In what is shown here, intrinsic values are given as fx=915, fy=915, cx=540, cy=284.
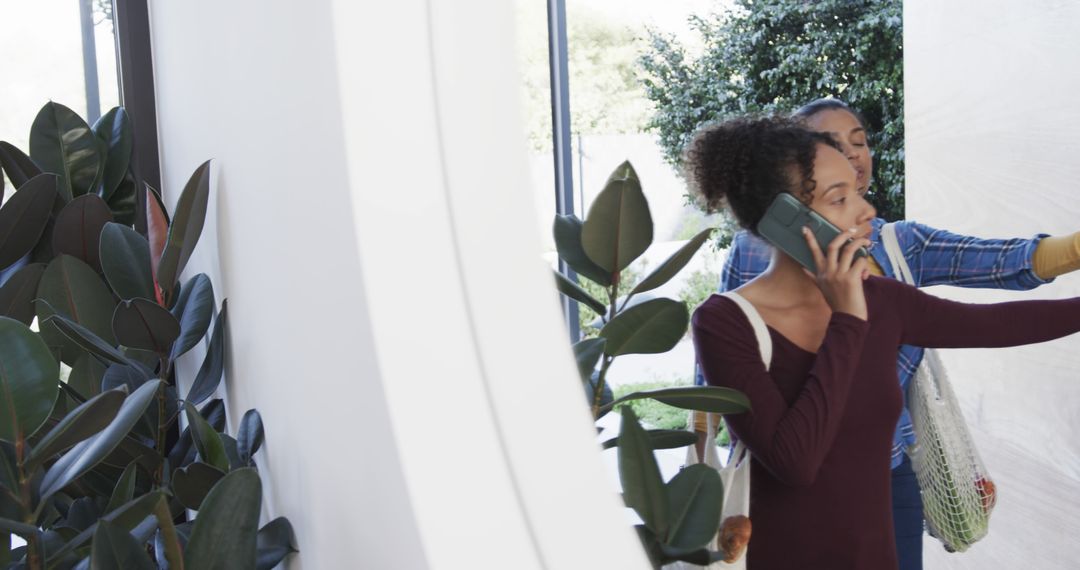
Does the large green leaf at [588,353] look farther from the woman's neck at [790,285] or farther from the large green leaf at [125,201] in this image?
the large green leaf at [125,201]

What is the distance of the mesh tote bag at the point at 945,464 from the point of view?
1.52 meters

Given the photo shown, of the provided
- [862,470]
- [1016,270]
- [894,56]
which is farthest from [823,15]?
[862,470]

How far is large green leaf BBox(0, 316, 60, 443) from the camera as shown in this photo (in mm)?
720

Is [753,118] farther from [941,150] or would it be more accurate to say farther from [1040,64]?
[941,150]

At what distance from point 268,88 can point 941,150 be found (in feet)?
6.43

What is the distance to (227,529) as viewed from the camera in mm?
729

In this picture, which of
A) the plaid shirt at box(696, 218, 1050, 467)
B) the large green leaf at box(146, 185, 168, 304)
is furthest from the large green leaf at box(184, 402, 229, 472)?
the plaid shirt at box(696, 218, 1050, 467)

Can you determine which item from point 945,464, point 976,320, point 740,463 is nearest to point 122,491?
point 740,463

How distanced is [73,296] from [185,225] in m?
0.19

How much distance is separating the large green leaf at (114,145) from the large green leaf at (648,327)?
0.81 m

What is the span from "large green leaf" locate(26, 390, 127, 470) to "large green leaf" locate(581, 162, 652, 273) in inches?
16.0

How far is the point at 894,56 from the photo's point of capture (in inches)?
272

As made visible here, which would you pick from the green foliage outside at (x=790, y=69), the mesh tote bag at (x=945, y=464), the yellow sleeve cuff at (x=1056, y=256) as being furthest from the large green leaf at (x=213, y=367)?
the green foliage outside at (x=790, y=69)

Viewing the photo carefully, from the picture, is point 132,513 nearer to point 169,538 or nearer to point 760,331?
point 169,538
